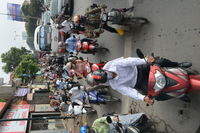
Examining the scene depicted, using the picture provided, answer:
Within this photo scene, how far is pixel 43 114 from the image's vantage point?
1409 cm

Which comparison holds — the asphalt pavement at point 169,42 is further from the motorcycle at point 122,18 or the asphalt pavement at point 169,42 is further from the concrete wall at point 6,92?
the concrete wall at point 6,92

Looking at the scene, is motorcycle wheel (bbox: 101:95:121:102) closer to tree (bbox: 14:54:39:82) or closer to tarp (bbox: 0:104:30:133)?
tarp (bbox: 0:104:30:133)

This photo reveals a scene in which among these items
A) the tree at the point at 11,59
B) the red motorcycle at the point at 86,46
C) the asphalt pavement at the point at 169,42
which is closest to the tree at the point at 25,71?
the tree at the point at 11,59

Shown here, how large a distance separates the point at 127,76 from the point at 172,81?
1126mm

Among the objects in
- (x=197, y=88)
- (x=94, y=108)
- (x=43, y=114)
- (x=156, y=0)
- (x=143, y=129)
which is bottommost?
(x=43, y=114)

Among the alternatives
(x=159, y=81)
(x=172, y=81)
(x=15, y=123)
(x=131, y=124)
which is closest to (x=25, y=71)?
(x=15, y=123)

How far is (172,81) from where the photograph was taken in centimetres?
421

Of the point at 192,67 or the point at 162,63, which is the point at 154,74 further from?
the point at 192,67

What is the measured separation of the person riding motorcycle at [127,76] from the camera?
468 centimetres

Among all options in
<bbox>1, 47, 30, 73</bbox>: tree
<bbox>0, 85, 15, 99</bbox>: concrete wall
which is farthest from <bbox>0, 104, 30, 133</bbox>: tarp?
<bbox>1, 47, 30, 73</bbox>: tree

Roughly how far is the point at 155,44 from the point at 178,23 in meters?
1.11

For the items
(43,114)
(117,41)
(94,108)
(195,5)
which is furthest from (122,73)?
(43,114)

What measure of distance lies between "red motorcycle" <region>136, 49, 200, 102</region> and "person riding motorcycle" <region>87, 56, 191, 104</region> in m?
0.35

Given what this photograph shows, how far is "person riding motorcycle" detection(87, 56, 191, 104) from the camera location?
184 inches
